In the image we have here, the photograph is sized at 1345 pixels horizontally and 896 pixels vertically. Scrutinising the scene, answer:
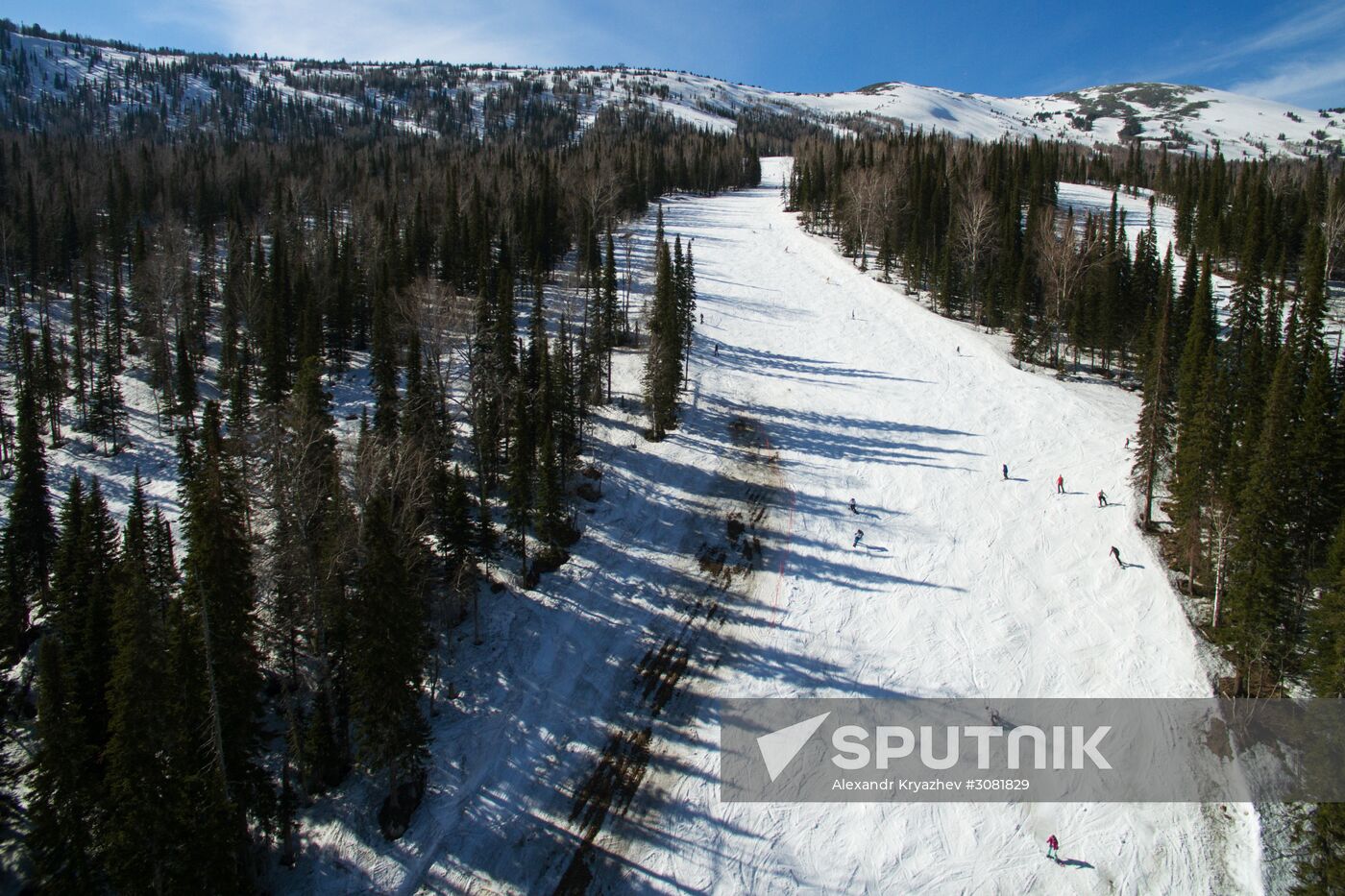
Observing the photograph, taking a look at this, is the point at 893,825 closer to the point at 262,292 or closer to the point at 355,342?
the point at 355,342

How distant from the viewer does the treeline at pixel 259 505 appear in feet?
77.6

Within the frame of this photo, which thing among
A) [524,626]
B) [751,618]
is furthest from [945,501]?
[524,626]

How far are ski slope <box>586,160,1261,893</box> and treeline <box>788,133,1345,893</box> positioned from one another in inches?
134

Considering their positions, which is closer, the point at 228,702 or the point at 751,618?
the point at 228,702

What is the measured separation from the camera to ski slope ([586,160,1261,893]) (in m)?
27.5

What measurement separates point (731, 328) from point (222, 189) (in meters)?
90.4

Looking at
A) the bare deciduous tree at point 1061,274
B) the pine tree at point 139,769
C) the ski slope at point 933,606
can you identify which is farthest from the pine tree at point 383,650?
the bare deciduous tree at point 1061,274

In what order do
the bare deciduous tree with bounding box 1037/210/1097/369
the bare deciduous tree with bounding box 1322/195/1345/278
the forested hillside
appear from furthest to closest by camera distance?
1. the bare deciduous tree with bounding box 1322/195/1345/278
2. the bare deciduous tree with bounding box 1037/210/1097/369
3. the forested hillside

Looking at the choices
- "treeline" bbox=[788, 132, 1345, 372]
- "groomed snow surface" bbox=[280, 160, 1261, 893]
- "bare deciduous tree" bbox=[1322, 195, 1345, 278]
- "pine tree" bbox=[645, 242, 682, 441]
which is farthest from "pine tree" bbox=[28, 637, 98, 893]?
"bare deciduous tree" bbox=[1322, 195, 1345, 278]

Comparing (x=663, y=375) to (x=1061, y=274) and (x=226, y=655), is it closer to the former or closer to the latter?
(x=226, y=655)

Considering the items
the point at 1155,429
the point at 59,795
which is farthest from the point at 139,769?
the point at 1155,429

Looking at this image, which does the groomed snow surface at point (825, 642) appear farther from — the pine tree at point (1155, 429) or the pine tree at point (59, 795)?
the pine tree at point (59, 795)

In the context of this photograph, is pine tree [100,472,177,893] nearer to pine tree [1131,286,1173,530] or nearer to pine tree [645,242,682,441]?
pine tree [645,242,682,441]

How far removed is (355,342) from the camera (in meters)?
69.5
